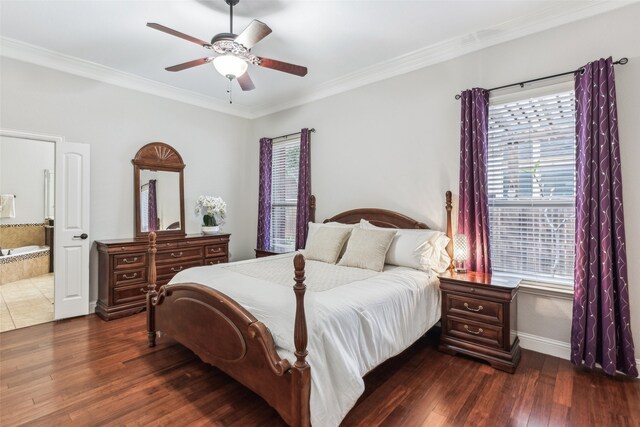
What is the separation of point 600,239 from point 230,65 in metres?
3.20

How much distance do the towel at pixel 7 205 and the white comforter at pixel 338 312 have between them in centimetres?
590

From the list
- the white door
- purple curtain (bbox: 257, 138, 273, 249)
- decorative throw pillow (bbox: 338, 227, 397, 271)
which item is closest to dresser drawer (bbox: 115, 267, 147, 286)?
the white door

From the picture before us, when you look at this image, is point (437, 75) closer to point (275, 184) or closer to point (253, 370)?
point (275, 184)

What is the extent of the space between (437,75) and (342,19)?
1252 mm

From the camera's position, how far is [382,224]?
12.4ft

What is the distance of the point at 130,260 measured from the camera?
3896mm

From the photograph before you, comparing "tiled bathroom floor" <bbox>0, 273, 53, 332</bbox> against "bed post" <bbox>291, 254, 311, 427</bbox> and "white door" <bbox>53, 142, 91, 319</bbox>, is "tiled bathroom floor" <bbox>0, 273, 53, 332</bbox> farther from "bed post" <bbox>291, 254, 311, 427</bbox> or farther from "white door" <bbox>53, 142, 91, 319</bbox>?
"bed post" <bbox>291, 254, 311, 427</bbox>

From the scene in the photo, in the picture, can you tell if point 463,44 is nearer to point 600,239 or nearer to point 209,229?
point 600,239

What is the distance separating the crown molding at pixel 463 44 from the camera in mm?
2641

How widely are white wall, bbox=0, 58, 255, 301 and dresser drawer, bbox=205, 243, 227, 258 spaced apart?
0.57 metres

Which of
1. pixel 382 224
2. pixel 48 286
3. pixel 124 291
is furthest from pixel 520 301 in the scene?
pixel 48 286

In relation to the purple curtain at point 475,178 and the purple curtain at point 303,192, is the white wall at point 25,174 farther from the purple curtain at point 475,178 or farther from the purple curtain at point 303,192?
the purple curtain at point 475,178

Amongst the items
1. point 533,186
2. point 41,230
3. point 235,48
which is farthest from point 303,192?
point 41,230

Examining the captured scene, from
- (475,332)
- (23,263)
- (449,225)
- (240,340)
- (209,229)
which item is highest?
(449,225)
